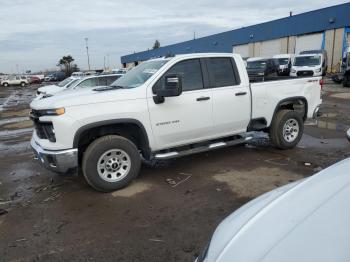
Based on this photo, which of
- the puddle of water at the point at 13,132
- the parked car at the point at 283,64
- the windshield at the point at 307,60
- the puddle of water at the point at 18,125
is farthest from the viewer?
the parked car at the point at 283,64

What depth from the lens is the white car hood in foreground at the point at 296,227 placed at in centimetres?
166

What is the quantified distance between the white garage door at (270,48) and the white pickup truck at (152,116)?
125 ft

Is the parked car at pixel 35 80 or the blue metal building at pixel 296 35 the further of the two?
the parked car at pixel 35 80

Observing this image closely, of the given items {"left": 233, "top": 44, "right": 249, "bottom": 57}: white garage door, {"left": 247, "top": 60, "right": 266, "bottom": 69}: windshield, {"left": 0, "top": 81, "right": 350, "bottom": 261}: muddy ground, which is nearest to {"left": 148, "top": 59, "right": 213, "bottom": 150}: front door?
{"left": 0, "top": 81, "right": 350, "bottom": 261}: muddy ground

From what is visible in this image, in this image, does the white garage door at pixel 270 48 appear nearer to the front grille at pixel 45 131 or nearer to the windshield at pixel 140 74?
the windshield at pixel 140 74

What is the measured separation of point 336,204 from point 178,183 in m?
3.78

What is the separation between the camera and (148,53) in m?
76.8

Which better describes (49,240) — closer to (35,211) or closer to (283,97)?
(35,211)

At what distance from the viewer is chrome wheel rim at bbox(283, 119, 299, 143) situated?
7.09 m

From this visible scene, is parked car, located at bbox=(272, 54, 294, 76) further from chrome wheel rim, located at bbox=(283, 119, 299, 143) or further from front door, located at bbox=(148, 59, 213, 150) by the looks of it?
front door, located at bbox=(148, 59, 213, 150)

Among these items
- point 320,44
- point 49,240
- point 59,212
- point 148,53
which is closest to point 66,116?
point 59,212

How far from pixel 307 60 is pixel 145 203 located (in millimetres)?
25518

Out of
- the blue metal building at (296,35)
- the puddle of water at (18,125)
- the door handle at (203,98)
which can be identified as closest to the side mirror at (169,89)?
the door handle at (203,98)

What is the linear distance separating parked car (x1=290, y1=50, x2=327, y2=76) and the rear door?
2172cm
